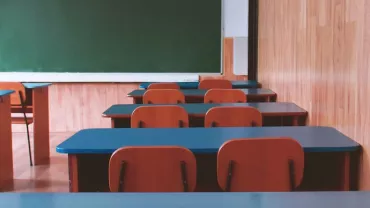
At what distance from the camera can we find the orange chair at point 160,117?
3152 mm

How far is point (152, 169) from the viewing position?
6.57 feet

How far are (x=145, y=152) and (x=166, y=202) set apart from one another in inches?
22.7

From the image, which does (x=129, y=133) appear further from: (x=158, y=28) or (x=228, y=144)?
(x=158, y=28)

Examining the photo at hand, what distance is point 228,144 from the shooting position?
2.07 meters

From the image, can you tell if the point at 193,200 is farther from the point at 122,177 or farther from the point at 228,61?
the point at 228,61

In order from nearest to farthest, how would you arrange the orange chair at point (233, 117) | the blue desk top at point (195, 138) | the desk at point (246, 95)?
1. the blue desk top at point (195, 138)
2. the orange chair at point (233, 117)
3. the desk at point (246, 95)

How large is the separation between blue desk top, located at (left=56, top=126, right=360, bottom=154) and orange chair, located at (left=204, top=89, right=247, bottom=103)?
5.11 ft

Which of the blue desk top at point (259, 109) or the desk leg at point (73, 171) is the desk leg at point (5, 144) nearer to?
the blue desk top at point (259, 109)

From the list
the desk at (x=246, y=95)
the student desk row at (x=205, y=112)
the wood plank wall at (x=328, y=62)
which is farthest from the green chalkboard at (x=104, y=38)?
the student desk row at (x=205, y=112)

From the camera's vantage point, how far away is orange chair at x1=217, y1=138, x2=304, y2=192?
2.09 m

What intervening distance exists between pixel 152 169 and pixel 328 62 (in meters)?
1.45

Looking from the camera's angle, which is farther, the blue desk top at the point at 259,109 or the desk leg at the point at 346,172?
the blue desk top at the point at 259,109

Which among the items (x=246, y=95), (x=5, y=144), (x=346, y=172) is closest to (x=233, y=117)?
(x=346, y=172)

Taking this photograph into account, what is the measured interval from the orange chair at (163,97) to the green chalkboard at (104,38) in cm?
253
